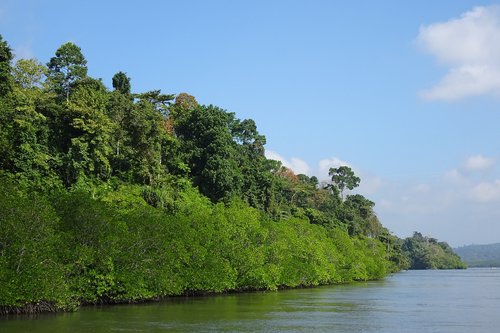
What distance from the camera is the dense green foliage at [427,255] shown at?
541 feet

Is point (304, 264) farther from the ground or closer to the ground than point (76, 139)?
closer to the ground

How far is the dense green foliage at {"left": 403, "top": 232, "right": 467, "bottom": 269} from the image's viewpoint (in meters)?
165

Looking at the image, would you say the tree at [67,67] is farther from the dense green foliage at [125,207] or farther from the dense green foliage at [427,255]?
the dense green foliage at [427,255]

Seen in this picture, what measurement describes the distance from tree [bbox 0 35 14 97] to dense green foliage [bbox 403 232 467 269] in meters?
140

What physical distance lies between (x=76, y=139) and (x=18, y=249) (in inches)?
673

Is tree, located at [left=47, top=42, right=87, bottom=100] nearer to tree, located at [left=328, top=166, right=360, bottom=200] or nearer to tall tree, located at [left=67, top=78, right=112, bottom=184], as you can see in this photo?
tall tree, located at [left=67, top=78, right=112, bottom=184]

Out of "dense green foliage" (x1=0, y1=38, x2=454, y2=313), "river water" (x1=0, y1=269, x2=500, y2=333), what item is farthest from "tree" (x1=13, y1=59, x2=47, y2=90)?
"river water" (x1=0, y1=269, x2=500, y2=333)

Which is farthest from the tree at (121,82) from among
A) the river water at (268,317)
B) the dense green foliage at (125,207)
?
the river water at (268,317)

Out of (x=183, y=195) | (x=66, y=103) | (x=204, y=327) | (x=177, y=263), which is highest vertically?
(x=66, y=103)

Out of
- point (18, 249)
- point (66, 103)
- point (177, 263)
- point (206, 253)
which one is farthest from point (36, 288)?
point (66, 103)

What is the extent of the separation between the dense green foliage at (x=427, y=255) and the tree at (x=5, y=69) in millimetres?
139877

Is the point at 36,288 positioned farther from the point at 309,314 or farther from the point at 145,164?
the point at 145,164

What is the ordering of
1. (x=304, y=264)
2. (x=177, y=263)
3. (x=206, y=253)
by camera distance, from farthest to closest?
(x=304, y=264), (x=206, y=253), (x=177, y=263)

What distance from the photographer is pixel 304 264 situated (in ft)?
188
